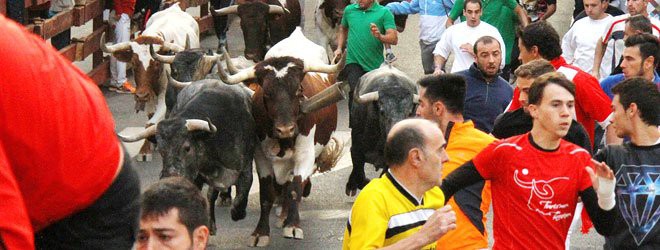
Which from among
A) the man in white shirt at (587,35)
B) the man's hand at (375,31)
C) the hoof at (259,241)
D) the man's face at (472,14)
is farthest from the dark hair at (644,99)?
the man's hand at (375,31)

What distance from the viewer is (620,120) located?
24.1 feet

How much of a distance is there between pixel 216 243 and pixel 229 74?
1.86m

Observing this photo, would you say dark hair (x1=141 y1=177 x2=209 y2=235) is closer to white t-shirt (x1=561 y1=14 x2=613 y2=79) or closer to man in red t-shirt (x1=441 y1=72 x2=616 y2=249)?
man in red t-shirt (x1=441 y1=72 x2=616 y2=249)

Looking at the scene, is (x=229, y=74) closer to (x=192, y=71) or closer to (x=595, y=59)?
(x=192, y=71)

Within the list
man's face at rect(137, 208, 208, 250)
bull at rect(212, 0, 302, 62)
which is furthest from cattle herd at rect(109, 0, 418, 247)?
man's face at rect(137, 208, 208, 250)

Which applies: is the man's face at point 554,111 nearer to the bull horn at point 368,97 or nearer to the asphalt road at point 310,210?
the asphalt road at point 310,210

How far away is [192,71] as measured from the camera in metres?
14.3

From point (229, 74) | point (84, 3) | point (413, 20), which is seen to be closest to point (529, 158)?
point (229, 74)

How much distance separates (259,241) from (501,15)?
233 inches

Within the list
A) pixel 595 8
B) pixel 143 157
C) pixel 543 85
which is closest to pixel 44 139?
pixel 543 85

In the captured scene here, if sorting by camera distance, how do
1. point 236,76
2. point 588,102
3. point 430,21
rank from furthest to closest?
Answer: point 430,21, point 236,76, point 588,102

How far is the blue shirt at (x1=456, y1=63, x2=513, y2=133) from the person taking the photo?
31.9 ft

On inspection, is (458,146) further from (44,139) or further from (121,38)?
(121,38)

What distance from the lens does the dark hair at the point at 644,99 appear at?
23.7 feet
